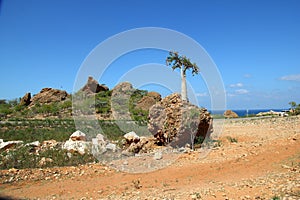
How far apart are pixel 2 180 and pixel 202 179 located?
5530 mm

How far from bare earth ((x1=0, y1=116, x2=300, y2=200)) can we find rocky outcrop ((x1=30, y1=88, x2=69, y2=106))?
3865 centimetres

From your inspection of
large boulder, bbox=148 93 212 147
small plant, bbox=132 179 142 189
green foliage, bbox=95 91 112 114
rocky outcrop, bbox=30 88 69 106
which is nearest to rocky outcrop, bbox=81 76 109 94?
green foliage, bbox=95 91 112 114

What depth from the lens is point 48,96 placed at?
45.1m

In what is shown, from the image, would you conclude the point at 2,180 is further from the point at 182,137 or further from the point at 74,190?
the point at 182,137

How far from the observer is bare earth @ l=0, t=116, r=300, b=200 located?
505cm

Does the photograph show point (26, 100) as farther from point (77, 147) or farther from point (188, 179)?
point (188, 179)

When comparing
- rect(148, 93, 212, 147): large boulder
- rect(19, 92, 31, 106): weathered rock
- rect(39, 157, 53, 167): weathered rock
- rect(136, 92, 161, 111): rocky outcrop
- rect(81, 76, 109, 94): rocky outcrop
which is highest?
rect(81, 76, 109, 94): rocky outcrop

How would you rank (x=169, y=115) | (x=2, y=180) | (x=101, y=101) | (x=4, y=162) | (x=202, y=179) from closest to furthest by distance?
(x=202, y=179), (x=2, y=180), (x=4, y=162), (x=169, y=115), (x=101, y=101)

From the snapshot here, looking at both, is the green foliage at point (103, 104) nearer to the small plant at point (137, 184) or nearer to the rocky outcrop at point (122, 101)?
the rocky outcrop at point (122, 101)

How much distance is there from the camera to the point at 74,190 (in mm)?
6164

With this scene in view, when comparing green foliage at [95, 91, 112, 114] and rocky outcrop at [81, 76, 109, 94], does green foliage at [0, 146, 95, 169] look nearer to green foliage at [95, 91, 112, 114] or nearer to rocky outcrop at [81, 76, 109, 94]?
green foliage at [95, 91, 112, 114]

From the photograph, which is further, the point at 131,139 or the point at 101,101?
the point at 101,101

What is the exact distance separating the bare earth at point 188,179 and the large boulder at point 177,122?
1.51 metres

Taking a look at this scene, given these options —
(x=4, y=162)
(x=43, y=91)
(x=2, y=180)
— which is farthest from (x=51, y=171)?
(x=43, y=91)
